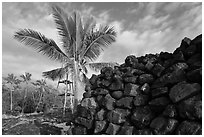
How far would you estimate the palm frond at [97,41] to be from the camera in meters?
8.29

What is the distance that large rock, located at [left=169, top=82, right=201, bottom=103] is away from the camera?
3201 mm

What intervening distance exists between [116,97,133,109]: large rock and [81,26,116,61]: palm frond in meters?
4.49

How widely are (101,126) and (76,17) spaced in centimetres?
510

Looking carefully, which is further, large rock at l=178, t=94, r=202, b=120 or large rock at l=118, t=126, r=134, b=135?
large rock at l=118, t=126, r=134, b=135

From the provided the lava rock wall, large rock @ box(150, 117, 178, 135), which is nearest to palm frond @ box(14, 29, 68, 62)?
the lava rock wall

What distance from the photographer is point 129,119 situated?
4.14 metres

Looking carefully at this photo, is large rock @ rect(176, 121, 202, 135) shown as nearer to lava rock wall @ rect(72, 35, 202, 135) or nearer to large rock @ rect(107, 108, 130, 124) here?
lava rock wall @ rect(72, 35, 202, 135)

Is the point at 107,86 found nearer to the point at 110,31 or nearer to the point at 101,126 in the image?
the point at 101,126

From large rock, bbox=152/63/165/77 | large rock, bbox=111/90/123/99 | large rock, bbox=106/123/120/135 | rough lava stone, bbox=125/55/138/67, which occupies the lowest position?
large rock, bbox=106/123/120/135

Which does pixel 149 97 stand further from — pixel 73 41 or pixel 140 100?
pixel 73 41

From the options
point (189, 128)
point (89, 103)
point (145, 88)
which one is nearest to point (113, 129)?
point (89, 103)

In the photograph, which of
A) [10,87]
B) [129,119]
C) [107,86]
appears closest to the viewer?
[129,119]

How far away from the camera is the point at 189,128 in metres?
3.08

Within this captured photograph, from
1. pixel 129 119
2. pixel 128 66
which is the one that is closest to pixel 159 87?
pixel 129 119
